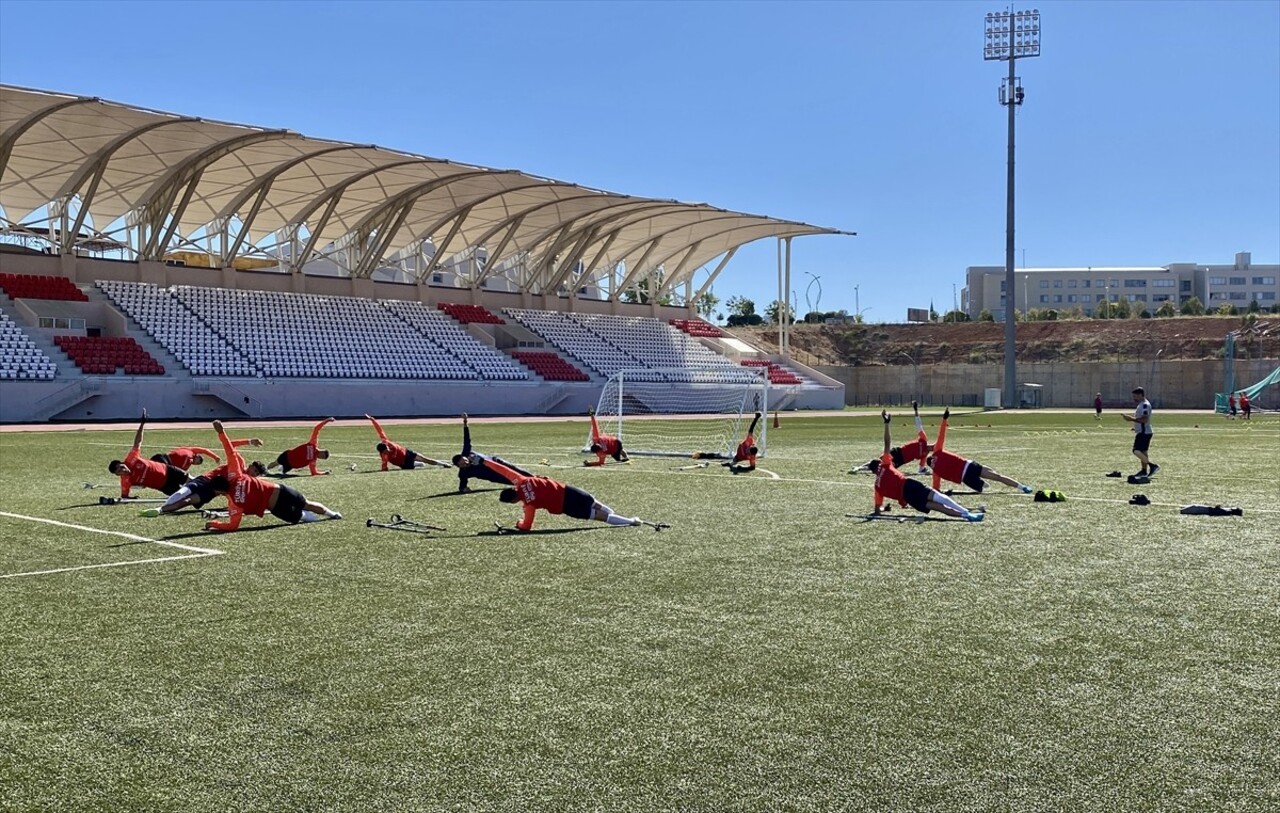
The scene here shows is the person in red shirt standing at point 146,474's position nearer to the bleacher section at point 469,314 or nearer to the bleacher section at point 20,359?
the bleacher section at point 20,359

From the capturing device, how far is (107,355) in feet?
137

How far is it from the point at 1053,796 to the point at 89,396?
41.2 metres

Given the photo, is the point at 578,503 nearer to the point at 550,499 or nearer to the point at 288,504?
the point at 550,499

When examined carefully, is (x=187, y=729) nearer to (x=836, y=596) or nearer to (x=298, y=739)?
(x=298, y=739)

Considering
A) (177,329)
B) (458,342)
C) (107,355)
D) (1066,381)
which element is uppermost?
(177,329)

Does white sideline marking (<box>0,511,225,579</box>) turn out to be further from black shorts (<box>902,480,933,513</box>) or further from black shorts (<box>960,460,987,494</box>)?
black shorts (<box>960,460,987,494</box>)

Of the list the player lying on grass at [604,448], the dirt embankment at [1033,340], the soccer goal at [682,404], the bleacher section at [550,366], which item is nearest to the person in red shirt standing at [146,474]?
the player lying on grass at [604,448]

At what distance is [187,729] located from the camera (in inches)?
188

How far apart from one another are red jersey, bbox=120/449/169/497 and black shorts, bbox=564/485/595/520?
506 cm

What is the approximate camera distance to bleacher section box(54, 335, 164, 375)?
41.0 meters

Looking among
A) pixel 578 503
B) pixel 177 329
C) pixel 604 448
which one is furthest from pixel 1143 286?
pixel 578 503

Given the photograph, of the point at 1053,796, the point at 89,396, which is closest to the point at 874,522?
the point at 1053,796

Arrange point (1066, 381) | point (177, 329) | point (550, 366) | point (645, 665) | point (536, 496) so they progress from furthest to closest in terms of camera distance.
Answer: point (1066, 381), point (550, 366), point (177, 329), point (536, 496), point (645, 665)

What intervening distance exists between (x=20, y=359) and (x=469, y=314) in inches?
987
